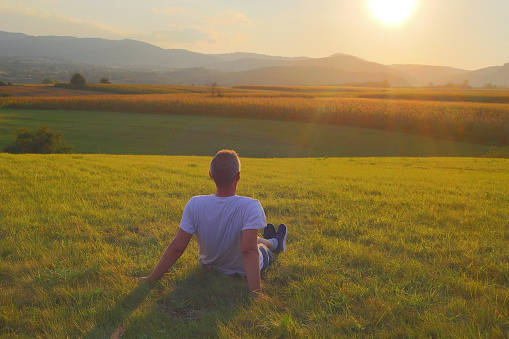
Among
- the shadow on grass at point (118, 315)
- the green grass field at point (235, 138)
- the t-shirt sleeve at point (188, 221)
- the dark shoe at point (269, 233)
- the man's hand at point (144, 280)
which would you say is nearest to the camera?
the shadow on grass at point (118, 315)

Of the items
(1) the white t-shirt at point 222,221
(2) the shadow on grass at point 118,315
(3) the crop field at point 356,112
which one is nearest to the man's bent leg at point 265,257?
(1) the white t-shirt at point 222,221

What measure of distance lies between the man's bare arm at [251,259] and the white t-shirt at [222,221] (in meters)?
0.10

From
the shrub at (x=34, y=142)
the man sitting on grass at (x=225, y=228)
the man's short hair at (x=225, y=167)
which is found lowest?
the shrub at (x=34, y=142)

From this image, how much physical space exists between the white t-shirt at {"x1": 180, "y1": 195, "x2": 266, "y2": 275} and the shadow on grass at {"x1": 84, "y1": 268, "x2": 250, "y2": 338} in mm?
383

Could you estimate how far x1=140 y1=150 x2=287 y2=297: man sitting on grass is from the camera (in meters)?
3.73

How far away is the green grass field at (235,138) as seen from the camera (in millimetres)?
28719

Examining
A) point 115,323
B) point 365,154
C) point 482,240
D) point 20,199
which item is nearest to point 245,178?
point 20,199

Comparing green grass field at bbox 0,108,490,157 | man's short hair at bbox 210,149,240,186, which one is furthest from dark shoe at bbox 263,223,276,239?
green grass field at bbox 0,108,490,157

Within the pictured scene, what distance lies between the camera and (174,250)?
4004 millimetres

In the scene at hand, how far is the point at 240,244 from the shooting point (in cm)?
408

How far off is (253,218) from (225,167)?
67cm

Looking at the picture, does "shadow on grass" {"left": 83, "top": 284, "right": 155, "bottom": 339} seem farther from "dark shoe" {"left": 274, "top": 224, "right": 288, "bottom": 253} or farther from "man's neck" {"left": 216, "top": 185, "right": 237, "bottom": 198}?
"dark shoe" {"left": 274, "top": 224, "right": 288, "bottom": 253}

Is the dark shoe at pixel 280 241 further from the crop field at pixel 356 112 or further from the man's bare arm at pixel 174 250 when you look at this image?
the crop field at pixel 356 112

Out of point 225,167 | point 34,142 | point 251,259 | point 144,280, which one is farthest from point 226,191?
point 34,142
